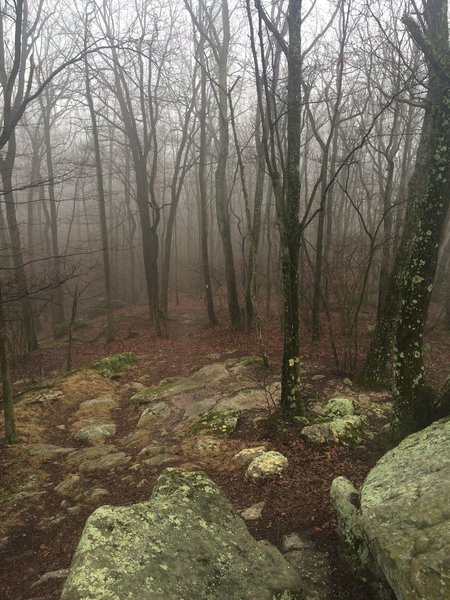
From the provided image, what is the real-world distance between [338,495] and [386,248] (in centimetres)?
1077

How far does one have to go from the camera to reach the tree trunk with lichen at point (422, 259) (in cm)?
421

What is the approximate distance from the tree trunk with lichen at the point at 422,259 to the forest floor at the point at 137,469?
0.79 meters

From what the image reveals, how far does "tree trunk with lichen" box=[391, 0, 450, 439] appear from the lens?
166 inches

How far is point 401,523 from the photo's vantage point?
8.75 feet

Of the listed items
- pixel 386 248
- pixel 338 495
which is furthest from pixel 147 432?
pixel 386 248

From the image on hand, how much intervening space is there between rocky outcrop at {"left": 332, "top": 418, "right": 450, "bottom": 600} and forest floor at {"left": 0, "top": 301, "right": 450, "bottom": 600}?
55 cm

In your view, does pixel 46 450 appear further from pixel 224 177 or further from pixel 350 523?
pixel 224 177

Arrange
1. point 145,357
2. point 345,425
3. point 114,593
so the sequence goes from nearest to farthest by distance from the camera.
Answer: point 114,593 < point 345,425 < point 145,357

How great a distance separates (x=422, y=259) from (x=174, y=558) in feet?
12.0

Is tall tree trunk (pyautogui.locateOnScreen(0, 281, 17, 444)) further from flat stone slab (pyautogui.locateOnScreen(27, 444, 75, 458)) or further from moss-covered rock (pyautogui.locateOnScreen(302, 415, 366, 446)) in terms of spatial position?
moss-covered rock (pyautogui.locateOnScreen(302, 415, 366, 446))

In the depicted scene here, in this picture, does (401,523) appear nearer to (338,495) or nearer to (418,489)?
(418,489)

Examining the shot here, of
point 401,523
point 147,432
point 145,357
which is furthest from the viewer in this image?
point 145,357

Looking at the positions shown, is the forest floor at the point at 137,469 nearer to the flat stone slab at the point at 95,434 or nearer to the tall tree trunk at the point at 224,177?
the flat stone slab at the point at 95,434

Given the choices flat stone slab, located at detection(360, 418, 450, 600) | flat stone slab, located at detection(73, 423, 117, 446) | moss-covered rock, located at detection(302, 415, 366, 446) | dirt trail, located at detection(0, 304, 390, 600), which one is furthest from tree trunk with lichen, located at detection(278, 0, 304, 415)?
flat stone slab, located at detection(73, 423, 117, 446)
